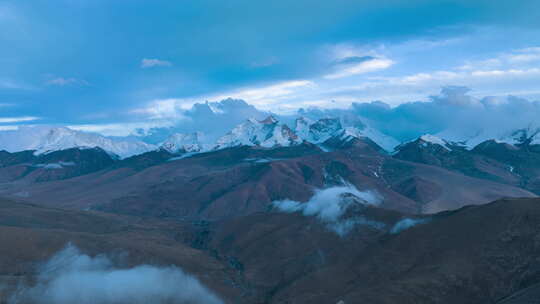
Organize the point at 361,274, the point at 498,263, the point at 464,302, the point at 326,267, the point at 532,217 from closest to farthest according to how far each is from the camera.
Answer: the point at 464,302, the point at 498,263, the point at 532,217, the point at 361,274, the point at 326,267

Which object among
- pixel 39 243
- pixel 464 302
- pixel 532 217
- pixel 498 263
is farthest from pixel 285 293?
pixel 39 243

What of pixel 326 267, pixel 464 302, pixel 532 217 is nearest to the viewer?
pixel 464 302

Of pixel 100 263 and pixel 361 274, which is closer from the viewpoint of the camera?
pixel 361 274

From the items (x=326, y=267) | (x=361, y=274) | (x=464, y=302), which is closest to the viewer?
(x=464, y=302)

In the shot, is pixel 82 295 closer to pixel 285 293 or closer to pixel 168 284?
pixel 168 284

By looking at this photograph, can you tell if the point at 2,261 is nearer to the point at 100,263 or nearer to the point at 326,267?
the point at 100,263

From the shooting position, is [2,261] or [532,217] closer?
[532,217]

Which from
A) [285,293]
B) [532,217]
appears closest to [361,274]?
[285,293]

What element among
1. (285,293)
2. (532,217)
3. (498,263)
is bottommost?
(285,293)

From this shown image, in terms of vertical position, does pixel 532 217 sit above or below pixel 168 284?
above
